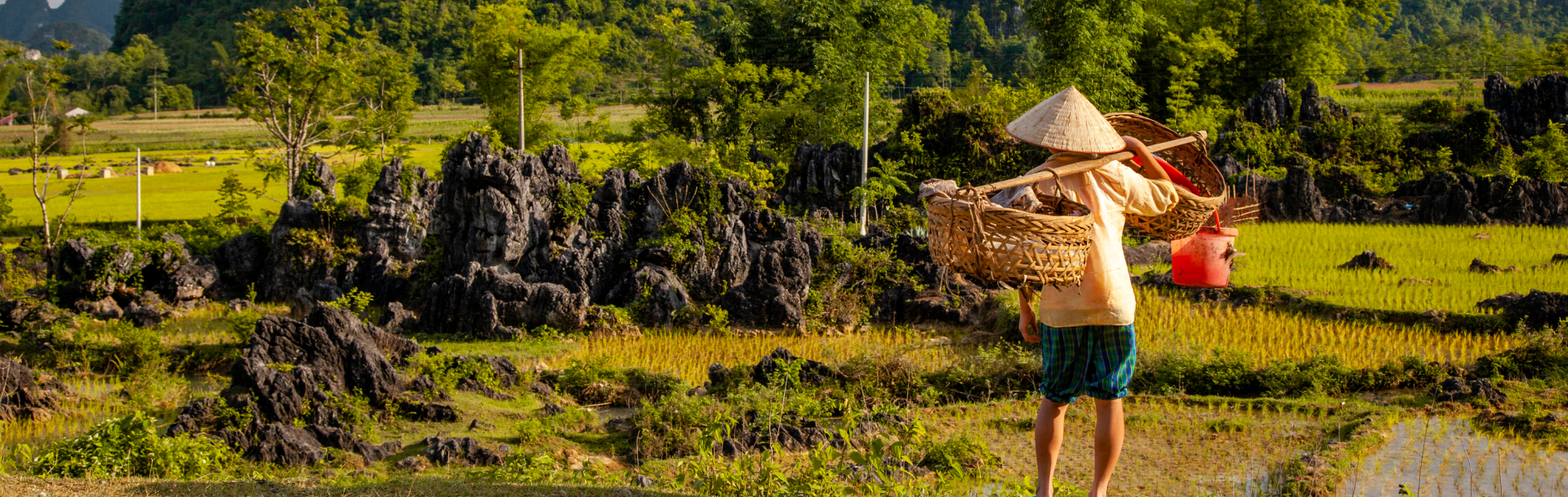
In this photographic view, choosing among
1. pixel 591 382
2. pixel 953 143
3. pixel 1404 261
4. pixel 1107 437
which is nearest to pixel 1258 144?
pixel 953 143

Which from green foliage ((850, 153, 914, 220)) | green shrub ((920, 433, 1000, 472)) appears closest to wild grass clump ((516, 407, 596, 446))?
green shrub ((920, 433, 1000, 472))

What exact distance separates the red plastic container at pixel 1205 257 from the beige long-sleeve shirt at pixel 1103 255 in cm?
91

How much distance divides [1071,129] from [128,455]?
550 cm

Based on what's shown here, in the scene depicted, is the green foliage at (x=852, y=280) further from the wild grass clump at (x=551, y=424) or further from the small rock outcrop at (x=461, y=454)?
the small rock outcrop at (x=461, y=454)

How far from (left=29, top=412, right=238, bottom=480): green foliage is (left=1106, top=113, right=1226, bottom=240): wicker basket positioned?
17.7 ft

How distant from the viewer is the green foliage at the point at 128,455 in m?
5.90

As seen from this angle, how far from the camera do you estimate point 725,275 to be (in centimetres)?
1306

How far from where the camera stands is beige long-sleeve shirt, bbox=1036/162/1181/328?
3.94 meters

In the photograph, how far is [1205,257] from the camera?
500 cm

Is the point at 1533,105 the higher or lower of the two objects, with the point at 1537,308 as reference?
higher

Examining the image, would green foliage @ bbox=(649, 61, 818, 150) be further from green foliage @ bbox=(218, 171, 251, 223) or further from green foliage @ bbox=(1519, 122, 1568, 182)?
green foliage @ bbox=(1519, 122, 1568, 182)

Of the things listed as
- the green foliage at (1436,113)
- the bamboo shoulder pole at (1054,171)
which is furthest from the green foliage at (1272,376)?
the green foliage at (1436,113)

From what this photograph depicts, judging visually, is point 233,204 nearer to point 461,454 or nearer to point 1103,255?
point 461,454

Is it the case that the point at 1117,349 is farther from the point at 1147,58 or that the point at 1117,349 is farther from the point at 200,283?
the point at 1147,58
